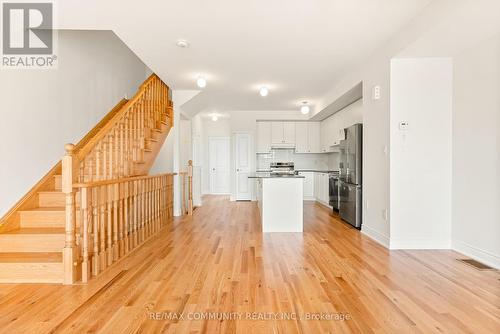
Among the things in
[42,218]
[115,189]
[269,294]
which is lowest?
[269,294]

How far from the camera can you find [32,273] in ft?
8.48

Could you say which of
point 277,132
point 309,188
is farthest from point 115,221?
point 309,188

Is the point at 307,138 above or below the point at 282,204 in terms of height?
above

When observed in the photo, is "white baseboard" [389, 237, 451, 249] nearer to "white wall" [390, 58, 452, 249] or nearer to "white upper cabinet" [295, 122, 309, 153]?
"white wall" [390, 58, 452, 249]

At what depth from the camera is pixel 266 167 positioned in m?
8.55

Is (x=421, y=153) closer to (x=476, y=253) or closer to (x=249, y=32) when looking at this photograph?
(x=476, y=253)

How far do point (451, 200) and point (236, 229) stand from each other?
3082mm

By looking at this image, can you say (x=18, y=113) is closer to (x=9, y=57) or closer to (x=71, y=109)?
(x=9, y=57)

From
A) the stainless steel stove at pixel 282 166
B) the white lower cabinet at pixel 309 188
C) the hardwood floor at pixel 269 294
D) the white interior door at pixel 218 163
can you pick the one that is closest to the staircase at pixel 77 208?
the hardwood floor at pixel 269 294

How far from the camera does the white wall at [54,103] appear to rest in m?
3.19

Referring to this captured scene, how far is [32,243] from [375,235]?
4137 millimetres

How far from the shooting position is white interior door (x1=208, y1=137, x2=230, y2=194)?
10.2 metres

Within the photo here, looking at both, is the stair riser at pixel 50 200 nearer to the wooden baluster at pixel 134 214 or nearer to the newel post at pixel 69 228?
the wooden baluster at pixel 134 214
